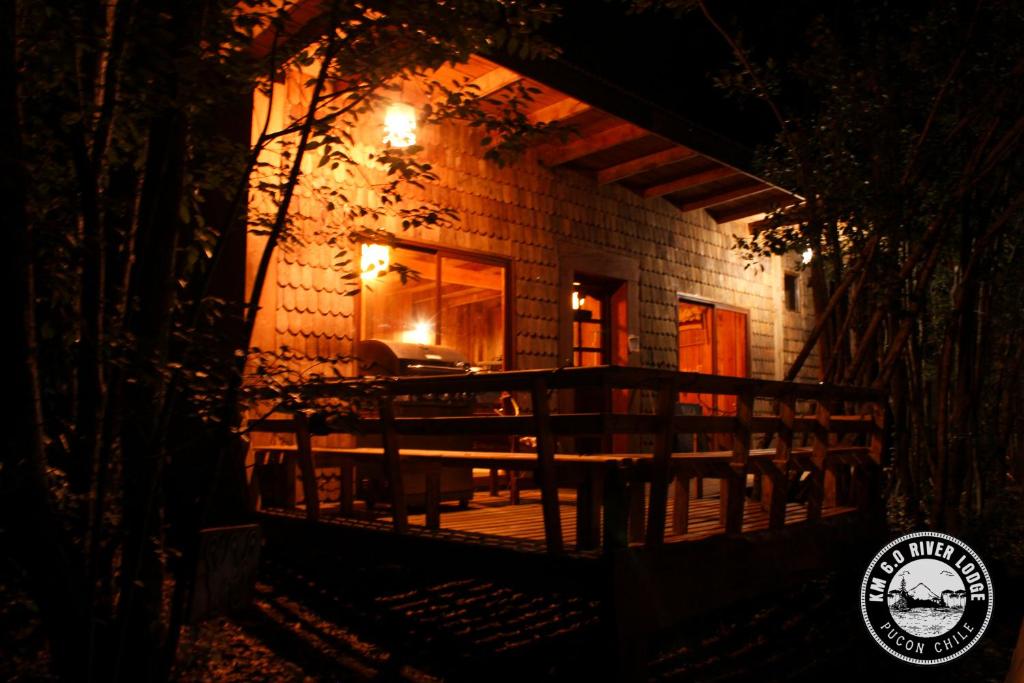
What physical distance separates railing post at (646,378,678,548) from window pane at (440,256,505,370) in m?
4.60

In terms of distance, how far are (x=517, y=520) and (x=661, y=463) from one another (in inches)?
89.2

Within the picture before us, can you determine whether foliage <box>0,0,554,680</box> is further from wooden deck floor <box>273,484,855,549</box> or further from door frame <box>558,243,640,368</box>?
door frame <box>558,243,640,368</box>

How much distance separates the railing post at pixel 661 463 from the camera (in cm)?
378

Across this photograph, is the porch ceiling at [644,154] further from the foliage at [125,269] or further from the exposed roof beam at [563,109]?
the foliage at [125,269]

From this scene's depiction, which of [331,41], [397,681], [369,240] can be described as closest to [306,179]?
[369,240]

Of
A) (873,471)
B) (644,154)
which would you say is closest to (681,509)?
(873,471)

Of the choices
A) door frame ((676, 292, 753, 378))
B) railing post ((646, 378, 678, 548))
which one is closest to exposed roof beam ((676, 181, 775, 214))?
door frame ((676, 292, 753, 378))

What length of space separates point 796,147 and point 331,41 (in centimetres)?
612

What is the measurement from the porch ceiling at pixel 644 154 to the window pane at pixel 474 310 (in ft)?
6.07

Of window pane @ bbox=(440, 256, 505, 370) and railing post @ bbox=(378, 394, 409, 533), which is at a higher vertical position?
window pane @ bbox=(440, 256, 505, 370)

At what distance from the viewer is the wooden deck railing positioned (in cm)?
378

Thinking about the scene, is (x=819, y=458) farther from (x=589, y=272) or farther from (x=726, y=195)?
(x=726, y=195)

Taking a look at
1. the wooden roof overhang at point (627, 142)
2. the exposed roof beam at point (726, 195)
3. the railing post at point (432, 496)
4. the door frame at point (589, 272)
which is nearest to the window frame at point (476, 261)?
the door frame at point (589, 272)

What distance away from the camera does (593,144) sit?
29.7 ft
